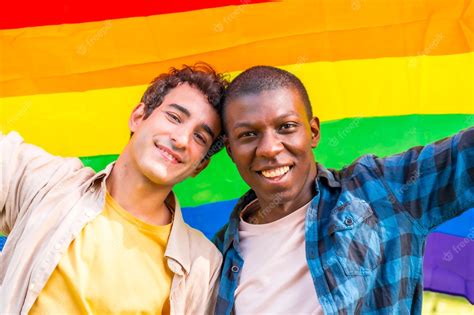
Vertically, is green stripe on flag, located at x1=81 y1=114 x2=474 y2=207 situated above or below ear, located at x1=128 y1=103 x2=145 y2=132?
below

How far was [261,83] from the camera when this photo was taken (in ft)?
6.07

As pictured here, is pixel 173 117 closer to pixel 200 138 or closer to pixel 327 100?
pixel 200 138

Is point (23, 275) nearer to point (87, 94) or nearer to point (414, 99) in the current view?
point (87, 94)

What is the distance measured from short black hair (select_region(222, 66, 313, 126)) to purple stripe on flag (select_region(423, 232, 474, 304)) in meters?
0.70

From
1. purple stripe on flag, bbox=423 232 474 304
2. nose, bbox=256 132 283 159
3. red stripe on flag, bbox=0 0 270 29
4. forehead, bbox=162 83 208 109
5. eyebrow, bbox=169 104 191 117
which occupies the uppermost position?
red stripe on flag, bbox=0 0 270 29

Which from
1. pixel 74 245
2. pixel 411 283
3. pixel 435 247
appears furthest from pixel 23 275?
pixel 435 247

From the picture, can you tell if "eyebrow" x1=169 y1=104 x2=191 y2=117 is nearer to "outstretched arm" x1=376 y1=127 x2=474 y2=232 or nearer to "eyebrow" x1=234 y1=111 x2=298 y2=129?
"eyebrow" x1=234 y1=111 x2=298 y2=129

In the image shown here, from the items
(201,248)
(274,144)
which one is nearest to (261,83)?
(274,144)

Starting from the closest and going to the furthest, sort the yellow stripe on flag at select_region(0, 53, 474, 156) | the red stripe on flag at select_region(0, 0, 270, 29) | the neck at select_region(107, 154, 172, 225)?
1. the neck at select_region(107, 154, 172, 225)
2. the yellow stripe on flag at select_region(0, 53, 474, 156)
3. the red stripe on flag at select_region(0, 0, 270, 29)

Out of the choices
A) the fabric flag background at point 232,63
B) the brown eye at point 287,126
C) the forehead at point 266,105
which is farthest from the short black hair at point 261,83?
the fabric flag background at point 232,63

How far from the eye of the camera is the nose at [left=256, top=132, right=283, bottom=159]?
173 cm

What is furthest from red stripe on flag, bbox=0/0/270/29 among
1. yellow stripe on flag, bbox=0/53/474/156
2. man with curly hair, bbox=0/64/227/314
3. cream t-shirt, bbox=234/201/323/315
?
cream t-shirt, bbox=234/201/323/315

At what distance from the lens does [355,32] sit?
221 centimetres

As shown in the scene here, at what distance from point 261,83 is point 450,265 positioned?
96 centimetres
